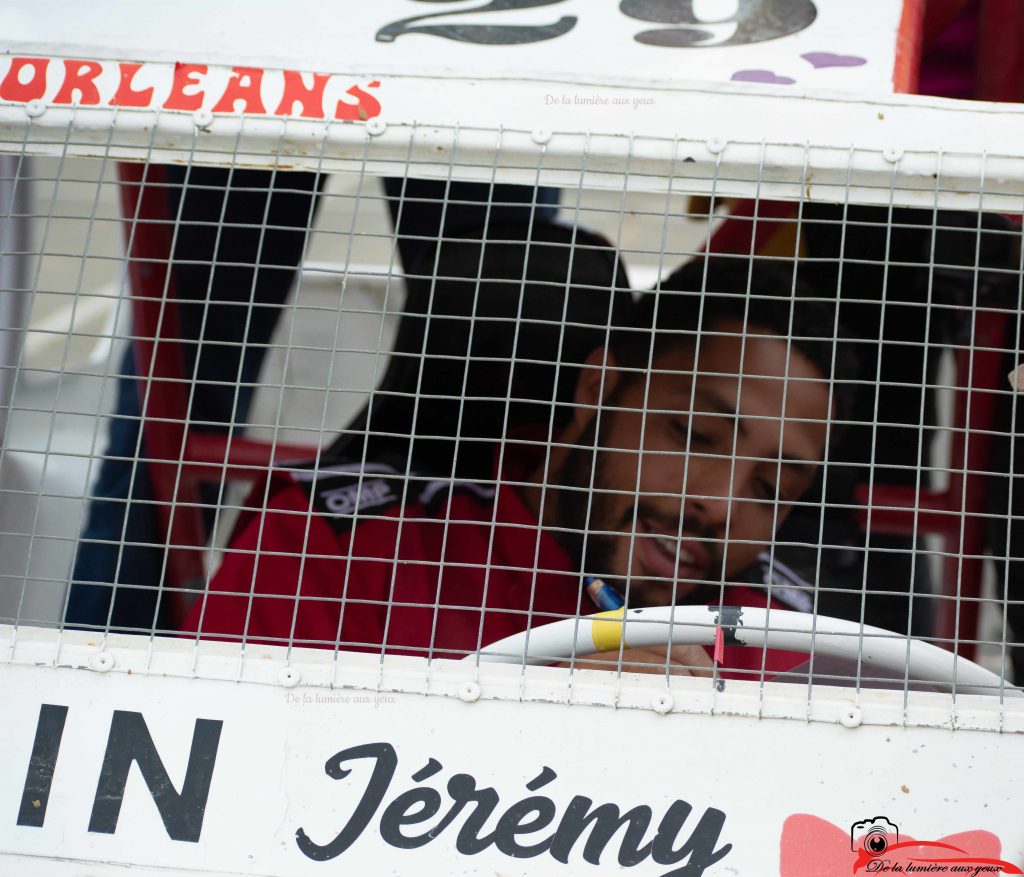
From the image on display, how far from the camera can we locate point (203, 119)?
980 millimetres

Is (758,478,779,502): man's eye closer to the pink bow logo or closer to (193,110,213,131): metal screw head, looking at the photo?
the pink bow logo

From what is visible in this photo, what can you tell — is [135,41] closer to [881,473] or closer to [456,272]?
[456,272]

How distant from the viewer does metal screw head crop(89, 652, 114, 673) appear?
887 millimetres

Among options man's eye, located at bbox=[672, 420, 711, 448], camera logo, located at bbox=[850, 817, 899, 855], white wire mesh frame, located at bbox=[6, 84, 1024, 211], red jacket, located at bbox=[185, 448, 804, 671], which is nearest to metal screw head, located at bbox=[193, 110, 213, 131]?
white wire mesh frame, located at bbox=[6, 84, 1024, 211]

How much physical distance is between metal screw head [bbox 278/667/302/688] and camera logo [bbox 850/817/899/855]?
45cm

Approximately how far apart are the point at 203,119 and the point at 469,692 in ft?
1.84

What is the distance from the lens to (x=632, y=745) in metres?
0.85

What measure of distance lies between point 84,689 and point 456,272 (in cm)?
102

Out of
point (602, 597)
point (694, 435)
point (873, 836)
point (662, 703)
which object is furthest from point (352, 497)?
point (873, 836)

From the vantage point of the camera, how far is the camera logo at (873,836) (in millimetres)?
831

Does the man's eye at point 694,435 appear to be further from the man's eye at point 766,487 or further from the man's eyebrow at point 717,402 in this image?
the man's eye at point 766,487

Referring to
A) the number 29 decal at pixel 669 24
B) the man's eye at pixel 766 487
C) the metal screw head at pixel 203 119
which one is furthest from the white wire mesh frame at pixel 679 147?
the man's eye at pixel 766 487

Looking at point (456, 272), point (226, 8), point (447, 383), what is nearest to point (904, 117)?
point (226, 8)

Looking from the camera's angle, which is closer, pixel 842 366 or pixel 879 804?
pixel 879 804
